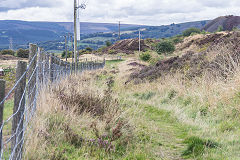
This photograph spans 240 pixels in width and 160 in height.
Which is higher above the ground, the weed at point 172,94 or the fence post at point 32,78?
the fence post at point 32,78

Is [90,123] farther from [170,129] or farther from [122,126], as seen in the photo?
[170,129]

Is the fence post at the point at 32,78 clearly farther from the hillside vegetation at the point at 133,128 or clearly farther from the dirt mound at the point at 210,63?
the dirt mound at the point at 210,63

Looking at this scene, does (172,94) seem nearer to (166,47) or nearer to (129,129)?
(129,129)

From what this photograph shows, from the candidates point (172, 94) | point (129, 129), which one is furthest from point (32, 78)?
point (172, 94)

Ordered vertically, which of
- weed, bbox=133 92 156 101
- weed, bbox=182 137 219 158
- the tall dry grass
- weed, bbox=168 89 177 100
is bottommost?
weed, bbox=133 92 156 101

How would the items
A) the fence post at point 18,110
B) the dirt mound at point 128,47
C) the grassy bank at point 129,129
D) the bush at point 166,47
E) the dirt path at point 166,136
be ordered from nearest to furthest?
the fence post at point 18,110 → the grassy bank at point 129,129 → the dirt path at point 166,136 → the bush at point 166,47 → the dirt mound at point 128,47

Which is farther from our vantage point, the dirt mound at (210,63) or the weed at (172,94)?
the weed at (172,94)

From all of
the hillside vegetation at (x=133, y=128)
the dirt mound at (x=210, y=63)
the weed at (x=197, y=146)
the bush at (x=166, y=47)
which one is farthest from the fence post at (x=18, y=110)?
the bush at (x=166, y=47)

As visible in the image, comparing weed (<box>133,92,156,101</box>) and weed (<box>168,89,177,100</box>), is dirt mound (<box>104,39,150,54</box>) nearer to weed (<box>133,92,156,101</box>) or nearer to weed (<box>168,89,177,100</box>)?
weed (<box>133,92,156,101</box>)

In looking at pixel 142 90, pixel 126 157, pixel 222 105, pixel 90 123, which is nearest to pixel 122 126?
pixel 90 123

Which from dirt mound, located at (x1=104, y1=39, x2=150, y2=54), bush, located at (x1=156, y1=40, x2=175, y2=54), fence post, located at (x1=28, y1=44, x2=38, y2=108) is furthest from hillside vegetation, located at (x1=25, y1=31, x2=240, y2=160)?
dirt mound, located at (x1=104, y1=39, x2=150, y2=54)

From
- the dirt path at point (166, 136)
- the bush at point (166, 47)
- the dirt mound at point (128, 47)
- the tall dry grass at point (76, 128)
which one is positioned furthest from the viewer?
the dirt mound at point (128, 47)

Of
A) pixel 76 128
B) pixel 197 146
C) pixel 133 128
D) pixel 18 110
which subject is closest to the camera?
pixel 18 110

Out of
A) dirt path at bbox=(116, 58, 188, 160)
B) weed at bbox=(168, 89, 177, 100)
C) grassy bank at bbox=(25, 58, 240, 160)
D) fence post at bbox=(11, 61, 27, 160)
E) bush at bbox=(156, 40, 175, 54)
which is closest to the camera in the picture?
fence post at bbox=(11, 61, 27, 160)
